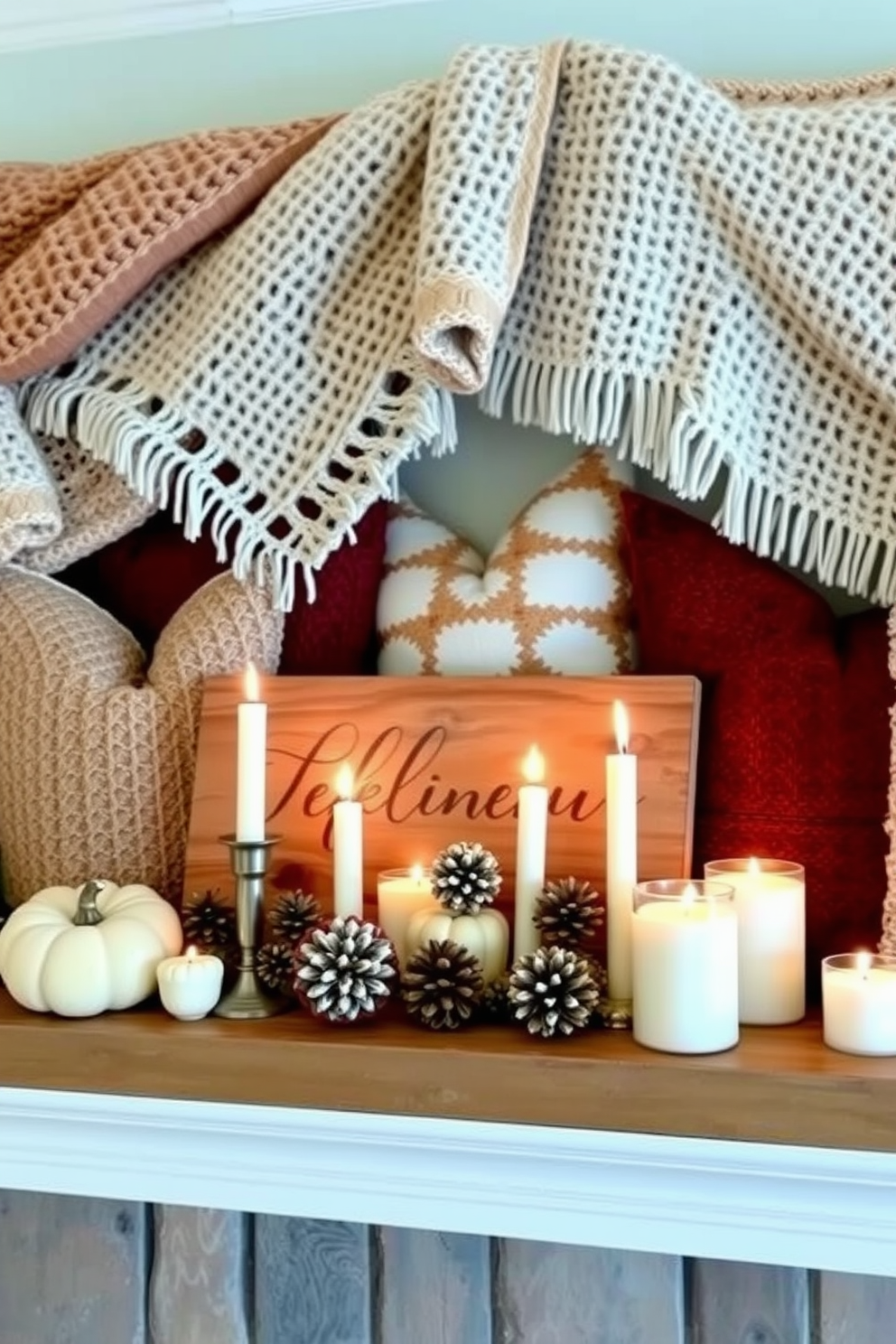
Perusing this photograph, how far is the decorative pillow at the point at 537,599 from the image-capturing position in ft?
3.23

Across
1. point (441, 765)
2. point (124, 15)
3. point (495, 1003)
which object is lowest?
point (495, 1003)

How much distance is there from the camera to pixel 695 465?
0.94 meters

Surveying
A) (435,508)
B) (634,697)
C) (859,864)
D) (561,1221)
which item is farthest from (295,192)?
(561,1221)

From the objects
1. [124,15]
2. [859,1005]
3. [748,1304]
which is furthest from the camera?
[124,15]

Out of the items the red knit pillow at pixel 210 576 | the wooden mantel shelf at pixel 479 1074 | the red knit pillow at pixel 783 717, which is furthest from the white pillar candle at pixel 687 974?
the red knit pillow at pixel 210 576

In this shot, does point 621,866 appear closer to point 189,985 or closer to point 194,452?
point 189,985

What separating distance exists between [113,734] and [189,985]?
23 centimetres

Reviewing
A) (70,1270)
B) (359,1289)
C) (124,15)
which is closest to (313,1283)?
(359,1289)

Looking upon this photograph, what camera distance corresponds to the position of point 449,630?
1.00 metres

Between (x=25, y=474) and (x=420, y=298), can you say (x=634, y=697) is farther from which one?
(x=25, y=474)

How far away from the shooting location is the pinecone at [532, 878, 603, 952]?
0.86 metres

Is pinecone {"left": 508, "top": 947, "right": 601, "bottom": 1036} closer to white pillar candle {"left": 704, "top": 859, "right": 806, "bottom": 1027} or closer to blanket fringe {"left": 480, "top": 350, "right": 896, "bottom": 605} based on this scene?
white pillar candle {"left": 704, "top": 859, "right": 806, "bottom": 1027}

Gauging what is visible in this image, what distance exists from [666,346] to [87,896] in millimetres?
549

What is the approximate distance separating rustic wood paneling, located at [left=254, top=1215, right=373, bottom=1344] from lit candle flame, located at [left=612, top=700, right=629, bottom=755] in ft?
1.28
